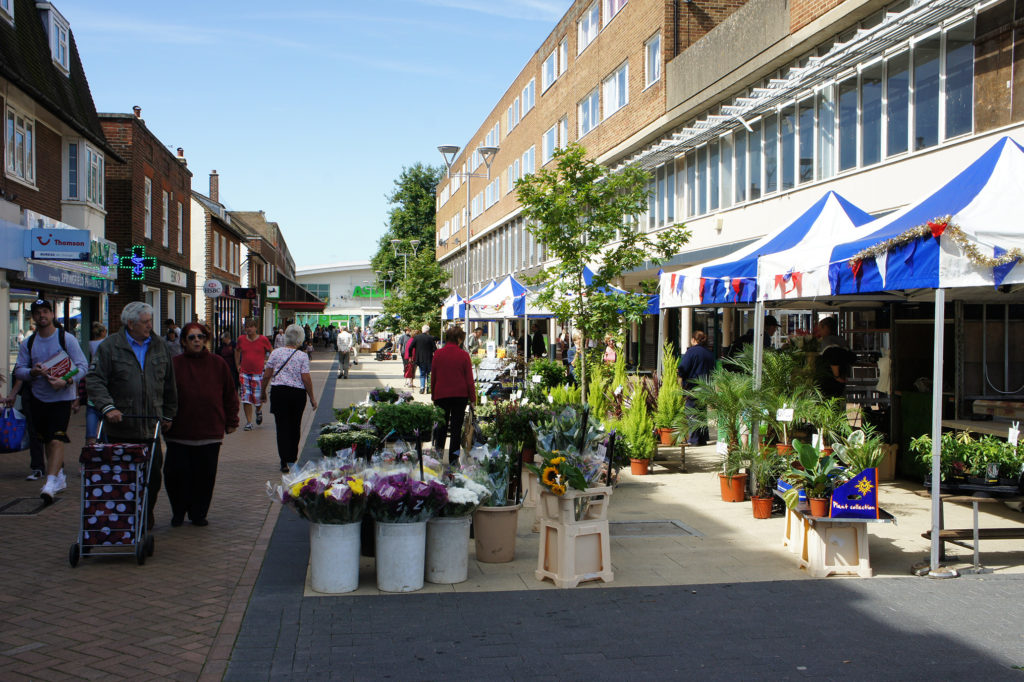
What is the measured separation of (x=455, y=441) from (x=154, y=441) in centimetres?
441

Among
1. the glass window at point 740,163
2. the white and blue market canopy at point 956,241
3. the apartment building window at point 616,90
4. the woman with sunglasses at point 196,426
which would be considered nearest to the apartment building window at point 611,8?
the apartment building window at point 616,90

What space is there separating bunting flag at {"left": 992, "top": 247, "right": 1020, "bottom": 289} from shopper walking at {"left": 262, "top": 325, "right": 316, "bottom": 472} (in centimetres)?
703

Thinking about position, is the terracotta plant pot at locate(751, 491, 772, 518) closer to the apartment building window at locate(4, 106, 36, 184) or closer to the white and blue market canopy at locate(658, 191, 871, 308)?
the white and blue market canopy at locate(658, 191, 871, 308)

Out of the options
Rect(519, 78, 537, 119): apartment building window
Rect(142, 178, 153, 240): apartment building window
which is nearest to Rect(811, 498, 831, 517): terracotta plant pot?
Rect(142, 178, 153, 240): apartment building window

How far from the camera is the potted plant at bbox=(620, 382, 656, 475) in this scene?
10953 mm

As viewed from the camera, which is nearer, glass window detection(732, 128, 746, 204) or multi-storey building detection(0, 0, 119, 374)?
multi-storey building detection(0, 0, 119, 374)

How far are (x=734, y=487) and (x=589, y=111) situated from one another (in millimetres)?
21582

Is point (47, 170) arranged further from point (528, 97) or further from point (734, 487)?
point (528, 97)

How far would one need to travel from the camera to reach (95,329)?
13094 mm

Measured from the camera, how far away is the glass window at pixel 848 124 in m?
15.0

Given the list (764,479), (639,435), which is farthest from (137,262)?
(764,479)

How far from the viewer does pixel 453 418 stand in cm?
1085

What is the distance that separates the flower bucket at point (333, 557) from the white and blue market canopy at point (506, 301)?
11.3 meters

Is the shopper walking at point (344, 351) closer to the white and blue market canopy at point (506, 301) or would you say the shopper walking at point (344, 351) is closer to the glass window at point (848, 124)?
the white and blue market canopy at point (506, 301)
